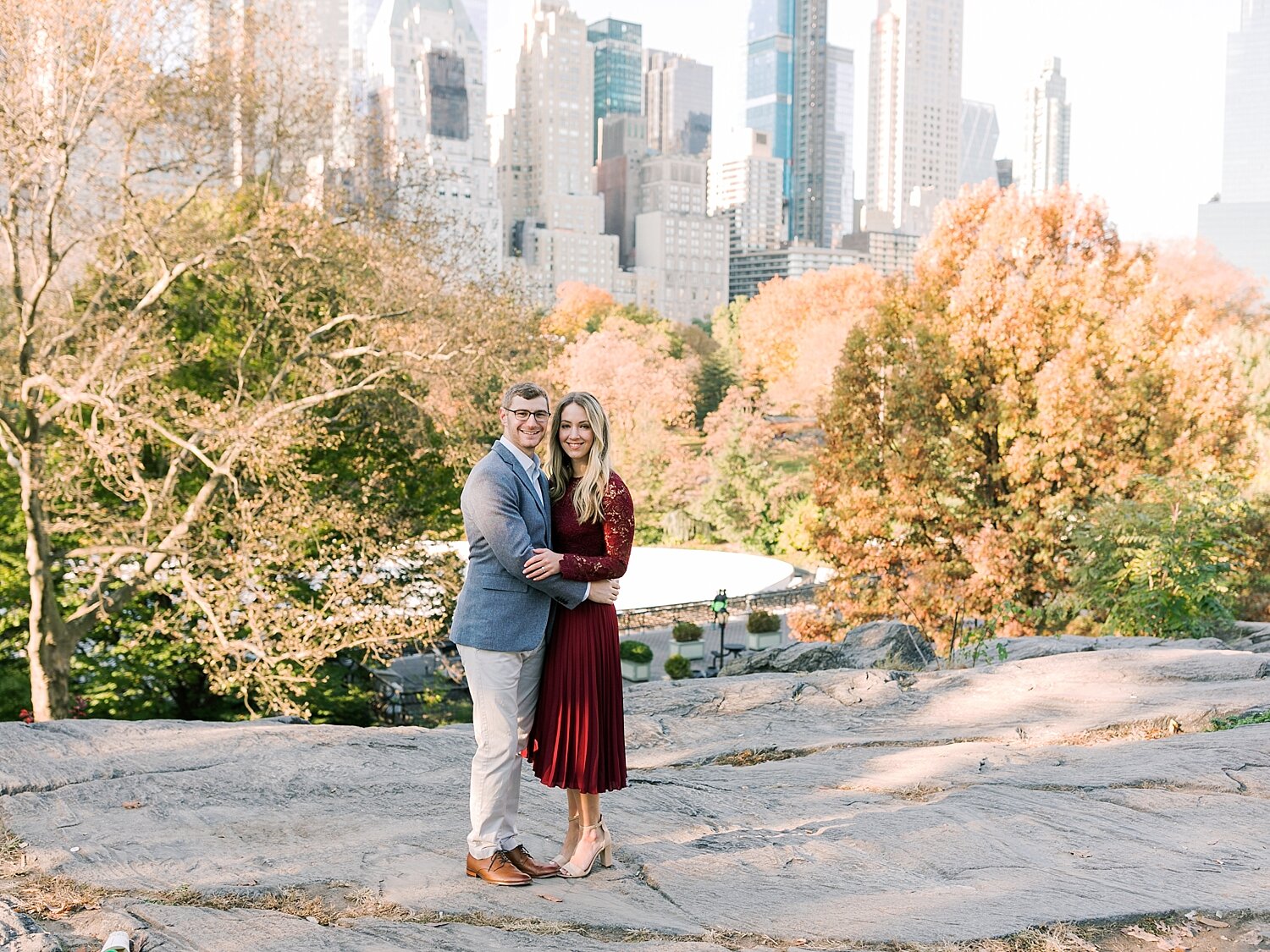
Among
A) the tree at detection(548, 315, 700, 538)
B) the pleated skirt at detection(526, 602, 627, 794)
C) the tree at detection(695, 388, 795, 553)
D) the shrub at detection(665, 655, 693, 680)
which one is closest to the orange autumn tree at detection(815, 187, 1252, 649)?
the shrub at detection(665, 655, 693, 680)

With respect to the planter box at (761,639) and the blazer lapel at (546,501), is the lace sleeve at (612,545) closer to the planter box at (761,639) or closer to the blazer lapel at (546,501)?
the blazer lapel at (546,501)

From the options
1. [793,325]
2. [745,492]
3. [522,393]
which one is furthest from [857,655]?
[793,325]

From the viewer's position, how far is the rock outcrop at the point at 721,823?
350 centimetres

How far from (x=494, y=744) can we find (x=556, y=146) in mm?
170536

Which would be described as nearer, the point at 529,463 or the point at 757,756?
the point at 529,463

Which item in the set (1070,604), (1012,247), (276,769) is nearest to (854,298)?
(1012,247)

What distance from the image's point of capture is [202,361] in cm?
1658

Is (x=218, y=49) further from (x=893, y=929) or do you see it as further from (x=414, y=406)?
(x=893, y=929)

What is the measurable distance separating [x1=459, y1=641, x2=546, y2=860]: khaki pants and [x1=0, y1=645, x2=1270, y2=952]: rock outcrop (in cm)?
18

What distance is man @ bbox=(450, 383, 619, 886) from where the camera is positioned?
371 centimetres

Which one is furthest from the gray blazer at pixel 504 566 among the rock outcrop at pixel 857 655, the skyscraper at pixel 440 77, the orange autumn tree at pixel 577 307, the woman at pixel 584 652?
the skyscraper at pixel 440 77

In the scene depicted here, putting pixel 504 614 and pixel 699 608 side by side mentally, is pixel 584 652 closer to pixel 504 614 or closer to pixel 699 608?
pixel 504 614

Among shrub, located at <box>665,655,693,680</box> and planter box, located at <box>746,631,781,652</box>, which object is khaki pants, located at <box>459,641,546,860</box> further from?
planter box, located at <box>746,631,781,652</box>

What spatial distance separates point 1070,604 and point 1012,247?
222 inches
